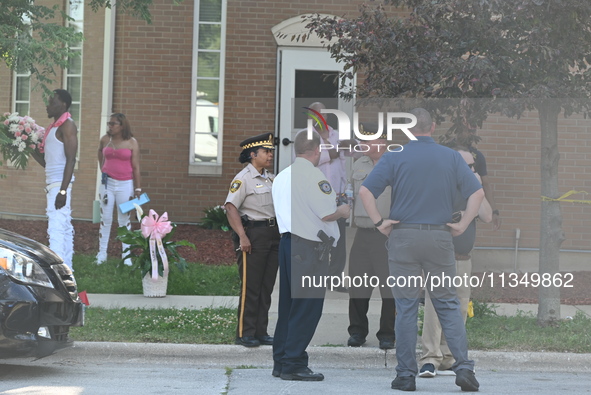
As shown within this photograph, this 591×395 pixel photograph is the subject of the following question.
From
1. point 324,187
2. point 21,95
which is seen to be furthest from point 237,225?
point 21,95

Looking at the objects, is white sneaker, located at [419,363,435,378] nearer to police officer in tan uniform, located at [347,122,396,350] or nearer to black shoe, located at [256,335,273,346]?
police officer in tan uniform, located at [347,122,396,350]

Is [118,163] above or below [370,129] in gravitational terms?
below

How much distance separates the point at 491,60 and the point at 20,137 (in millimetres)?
5178

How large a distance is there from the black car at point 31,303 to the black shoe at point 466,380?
281cm

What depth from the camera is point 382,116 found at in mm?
8219

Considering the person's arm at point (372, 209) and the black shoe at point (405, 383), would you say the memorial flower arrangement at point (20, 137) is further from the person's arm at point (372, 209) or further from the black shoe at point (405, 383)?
the black shoe at point (405, 383)

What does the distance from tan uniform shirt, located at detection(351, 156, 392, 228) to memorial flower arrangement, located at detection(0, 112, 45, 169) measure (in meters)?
4.00

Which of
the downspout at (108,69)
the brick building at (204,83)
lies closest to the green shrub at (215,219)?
the brick building at (204,83)

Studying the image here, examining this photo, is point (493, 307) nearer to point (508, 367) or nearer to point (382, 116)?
point (508, 367)

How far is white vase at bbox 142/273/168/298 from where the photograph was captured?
986cm

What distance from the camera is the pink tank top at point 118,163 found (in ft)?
36.3

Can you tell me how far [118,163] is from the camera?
436 inches

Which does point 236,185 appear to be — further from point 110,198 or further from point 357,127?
point 110,198

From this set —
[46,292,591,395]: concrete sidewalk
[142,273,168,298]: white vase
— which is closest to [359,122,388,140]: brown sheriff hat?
[46,292,591,395]: concrete sidewalk
